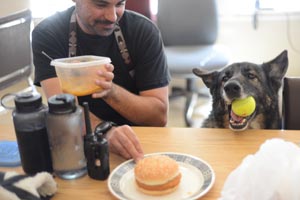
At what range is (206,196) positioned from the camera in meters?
0.98

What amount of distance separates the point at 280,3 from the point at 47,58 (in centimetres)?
262

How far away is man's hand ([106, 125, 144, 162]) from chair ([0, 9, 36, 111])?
149cm

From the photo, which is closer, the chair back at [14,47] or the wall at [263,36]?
the chair back at [14,47]

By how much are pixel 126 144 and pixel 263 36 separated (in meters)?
2.74

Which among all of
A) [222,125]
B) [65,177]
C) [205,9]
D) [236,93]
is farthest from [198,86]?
[65,177]

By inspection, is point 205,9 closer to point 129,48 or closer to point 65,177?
point 129,48

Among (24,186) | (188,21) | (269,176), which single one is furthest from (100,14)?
(188,21)

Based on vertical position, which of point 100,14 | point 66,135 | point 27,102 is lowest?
point 66,135

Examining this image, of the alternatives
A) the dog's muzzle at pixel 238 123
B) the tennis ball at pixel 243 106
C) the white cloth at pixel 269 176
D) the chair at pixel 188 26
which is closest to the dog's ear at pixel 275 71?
the tennis ball at pixel 243 106

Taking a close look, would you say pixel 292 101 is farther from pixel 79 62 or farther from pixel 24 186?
pixel 24 186

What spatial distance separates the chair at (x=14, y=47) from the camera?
244cm

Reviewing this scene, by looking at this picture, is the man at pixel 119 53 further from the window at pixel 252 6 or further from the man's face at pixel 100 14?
the window at pixel 252 6

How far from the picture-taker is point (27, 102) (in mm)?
994

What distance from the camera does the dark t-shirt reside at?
66.1 inches
